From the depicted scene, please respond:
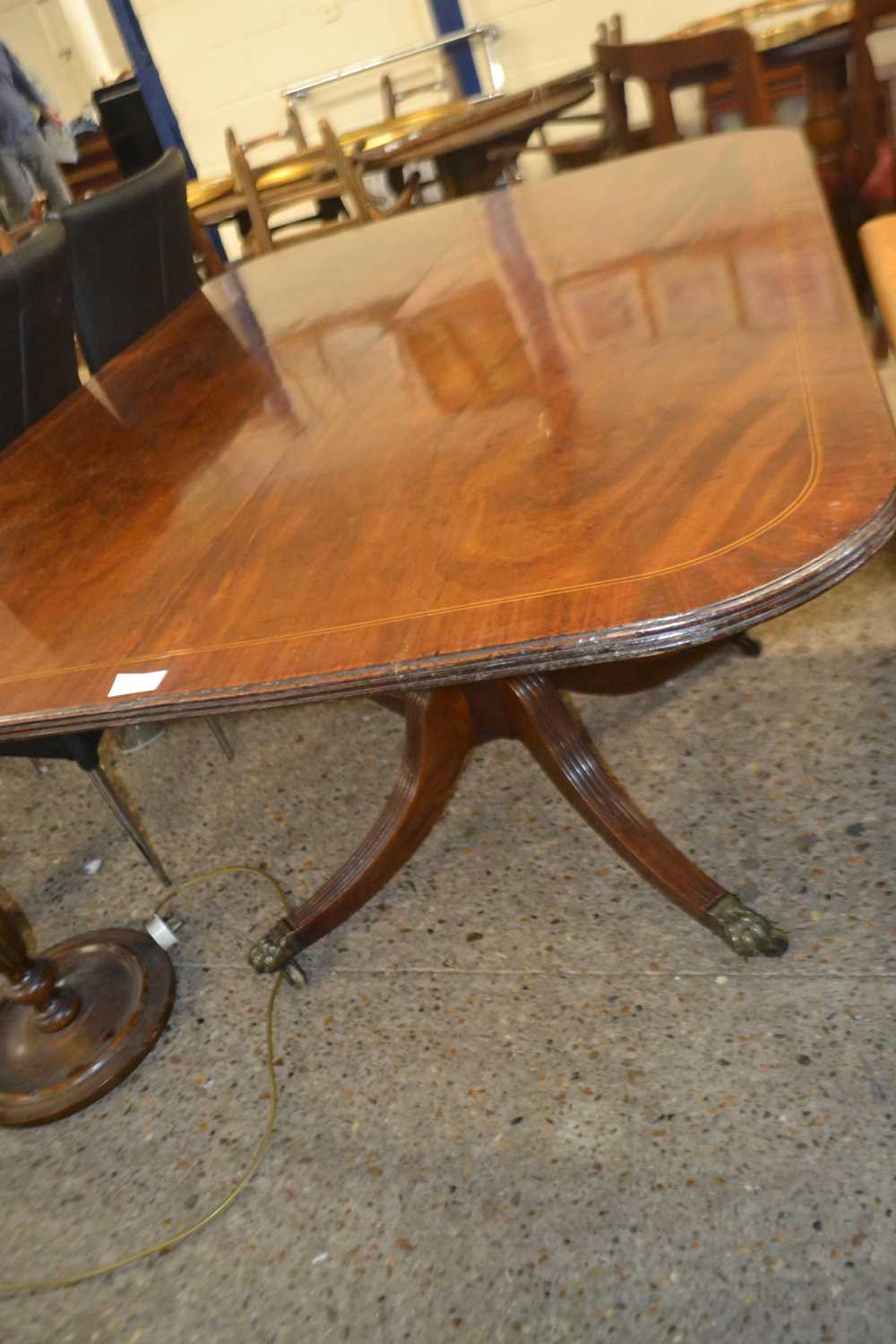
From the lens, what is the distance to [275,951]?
1.49 metres

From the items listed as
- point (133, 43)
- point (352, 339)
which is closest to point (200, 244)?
point (352, 339)

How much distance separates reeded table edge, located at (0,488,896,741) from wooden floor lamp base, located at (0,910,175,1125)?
2.61 ft

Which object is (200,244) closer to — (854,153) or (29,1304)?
(854,153)

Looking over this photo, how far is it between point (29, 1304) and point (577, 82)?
391 centimetres

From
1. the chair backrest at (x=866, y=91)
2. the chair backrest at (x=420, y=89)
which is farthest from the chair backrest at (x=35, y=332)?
the chair backrest at (x=420, y=89)

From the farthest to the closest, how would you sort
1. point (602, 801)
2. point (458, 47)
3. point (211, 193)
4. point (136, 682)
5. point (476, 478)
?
point (458, 47)
point (211, 193)
point (602, 801)
point (476, 478)
point (136, 682)

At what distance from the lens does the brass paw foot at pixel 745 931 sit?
50.6 inches

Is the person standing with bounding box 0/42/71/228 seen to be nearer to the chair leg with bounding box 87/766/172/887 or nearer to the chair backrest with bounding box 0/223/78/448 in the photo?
the chair backrest with bounding box 0/223/78/448

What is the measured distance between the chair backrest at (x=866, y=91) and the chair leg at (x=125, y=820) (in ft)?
6.07

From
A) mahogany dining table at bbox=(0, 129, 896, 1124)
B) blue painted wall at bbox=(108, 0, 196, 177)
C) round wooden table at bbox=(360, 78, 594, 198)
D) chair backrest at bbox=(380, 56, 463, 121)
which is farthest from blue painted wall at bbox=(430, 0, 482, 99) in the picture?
mahogany dining table at bbox=(0, 129, 896, 1124)

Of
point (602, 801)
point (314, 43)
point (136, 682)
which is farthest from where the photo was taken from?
point (314, 43)

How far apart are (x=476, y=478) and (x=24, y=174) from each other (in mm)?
5223

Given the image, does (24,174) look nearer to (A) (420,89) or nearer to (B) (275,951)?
(A) (420,89)

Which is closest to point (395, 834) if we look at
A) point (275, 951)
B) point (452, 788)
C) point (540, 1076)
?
point (452, 788)
